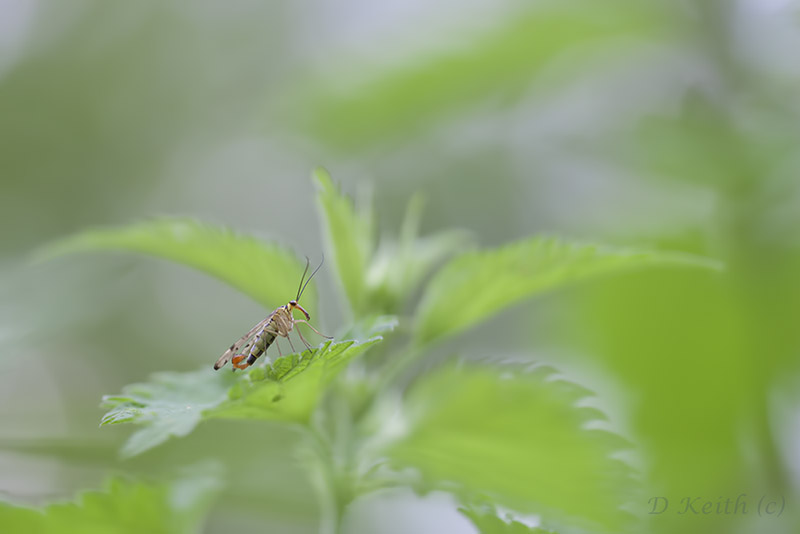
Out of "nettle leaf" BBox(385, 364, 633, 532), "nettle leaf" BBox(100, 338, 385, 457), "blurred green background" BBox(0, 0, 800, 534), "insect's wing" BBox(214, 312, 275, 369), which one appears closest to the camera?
"nettle leaf" BBox(100, 338, 385, 457)

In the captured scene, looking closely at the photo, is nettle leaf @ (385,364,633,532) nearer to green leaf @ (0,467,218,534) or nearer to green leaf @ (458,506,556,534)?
green leaf @ (458,506,556,534)

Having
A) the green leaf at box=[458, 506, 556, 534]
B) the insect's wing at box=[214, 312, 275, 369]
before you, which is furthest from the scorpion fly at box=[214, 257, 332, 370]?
the green leaf at box=[458, 506, 556, 534]

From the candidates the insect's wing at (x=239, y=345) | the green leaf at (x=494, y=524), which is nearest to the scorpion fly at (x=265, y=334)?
the insect's wing at (x=239, y=345)

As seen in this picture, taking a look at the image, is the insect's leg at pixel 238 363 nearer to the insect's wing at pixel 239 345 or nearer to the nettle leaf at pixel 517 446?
the insect's wing at pixel 239 345

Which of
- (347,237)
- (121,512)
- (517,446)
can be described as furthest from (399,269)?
(121,512)

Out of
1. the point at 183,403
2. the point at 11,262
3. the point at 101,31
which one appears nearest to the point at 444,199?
the point at 11,262

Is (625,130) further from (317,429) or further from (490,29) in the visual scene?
(317,429)
